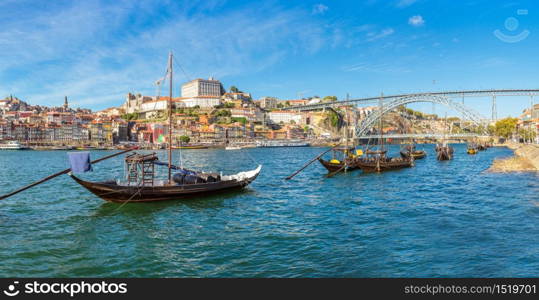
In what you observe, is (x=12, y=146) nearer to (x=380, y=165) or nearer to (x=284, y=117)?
(x=380, y=165)

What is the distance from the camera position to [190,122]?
129875 mm

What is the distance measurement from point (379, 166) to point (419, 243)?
24.6m

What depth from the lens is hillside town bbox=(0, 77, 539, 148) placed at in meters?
114

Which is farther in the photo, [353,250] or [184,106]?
[184,106]

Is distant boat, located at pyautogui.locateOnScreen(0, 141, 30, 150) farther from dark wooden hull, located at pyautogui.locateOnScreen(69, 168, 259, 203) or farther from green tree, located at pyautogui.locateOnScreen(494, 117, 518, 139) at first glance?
green tree, located at pyautogui.locateOnScreen(494, 117, 518, 139)

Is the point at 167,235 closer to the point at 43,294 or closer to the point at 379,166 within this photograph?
the point at 43,294

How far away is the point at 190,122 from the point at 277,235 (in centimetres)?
12156

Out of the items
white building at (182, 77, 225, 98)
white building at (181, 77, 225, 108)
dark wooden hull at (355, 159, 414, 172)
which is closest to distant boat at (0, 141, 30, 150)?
white building at (181, 77, 225, 108)

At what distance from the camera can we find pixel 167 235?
1266 cm

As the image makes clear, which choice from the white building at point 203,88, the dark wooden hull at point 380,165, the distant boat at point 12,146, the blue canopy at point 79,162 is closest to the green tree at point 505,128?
the dark wooden hull at point 380,165

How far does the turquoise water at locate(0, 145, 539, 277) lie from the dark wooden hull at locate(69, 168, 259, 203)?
0.47m

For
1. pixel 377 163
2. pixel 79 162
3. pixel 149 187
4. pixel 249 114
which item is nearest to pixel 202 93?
pixel 249 114

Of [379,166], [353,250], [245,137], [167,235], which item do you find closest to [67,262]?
[167,235]

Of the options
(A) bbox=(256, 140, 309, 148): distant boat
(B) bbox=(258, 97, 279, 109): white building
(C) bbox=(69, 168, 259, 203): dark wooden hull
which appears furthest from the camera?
(B) bbox=(258, 97, 279, 109): white building
